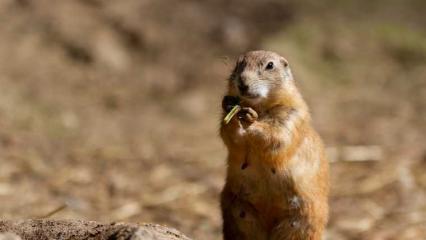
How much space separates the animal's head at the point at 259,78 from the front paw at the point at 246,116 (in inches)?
3.8

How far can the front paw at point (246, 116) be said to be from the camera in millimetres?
4864

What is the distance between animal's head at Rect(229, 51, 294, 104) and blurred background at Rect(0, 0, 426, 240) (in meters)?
1.50

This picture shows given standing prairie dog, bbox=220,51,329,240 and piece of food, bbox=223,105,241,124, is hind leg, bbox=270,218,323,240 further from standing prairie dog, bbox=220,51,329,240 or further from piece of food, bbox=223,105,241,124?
piece of food, bbox=223,105,241,124

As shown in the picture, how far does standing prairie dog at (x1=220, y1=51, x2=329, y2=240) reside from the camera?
4.85m

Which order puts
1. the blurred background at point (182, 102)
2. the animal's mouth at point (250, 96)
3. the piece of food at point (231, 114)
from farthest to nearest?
1. the blurred background at point (182, 102)
2. the animal's mouth at point (250, 96)
3. the piece of food at point (231, 114)

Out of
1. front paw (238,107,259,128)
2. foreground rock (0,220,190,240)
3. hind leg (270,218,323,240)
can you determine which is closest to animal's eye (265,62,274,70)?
front paw (238,107,259,128)

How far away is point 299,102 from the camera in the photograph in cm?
518

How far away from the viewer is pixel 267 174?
4.84 m

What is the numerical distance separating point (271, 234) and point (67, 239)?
1.25 m

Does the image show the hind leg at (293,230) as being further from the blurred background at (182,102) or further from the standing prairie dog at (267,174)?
the blurred background at (182,102)

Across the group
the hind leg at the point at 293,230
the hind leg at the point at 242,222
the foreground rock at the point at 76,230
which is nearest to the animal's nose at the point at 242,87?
the hind leg at the point at 242,222

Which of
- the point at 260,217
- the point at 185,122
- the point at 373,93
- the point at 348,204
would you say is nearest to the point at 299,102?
the point at 260,217

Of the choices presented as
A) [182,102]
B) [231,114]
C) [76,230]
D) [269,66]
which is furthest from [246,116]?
[182,102]

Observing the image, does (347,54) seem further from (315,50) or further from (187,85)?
(187,85)
